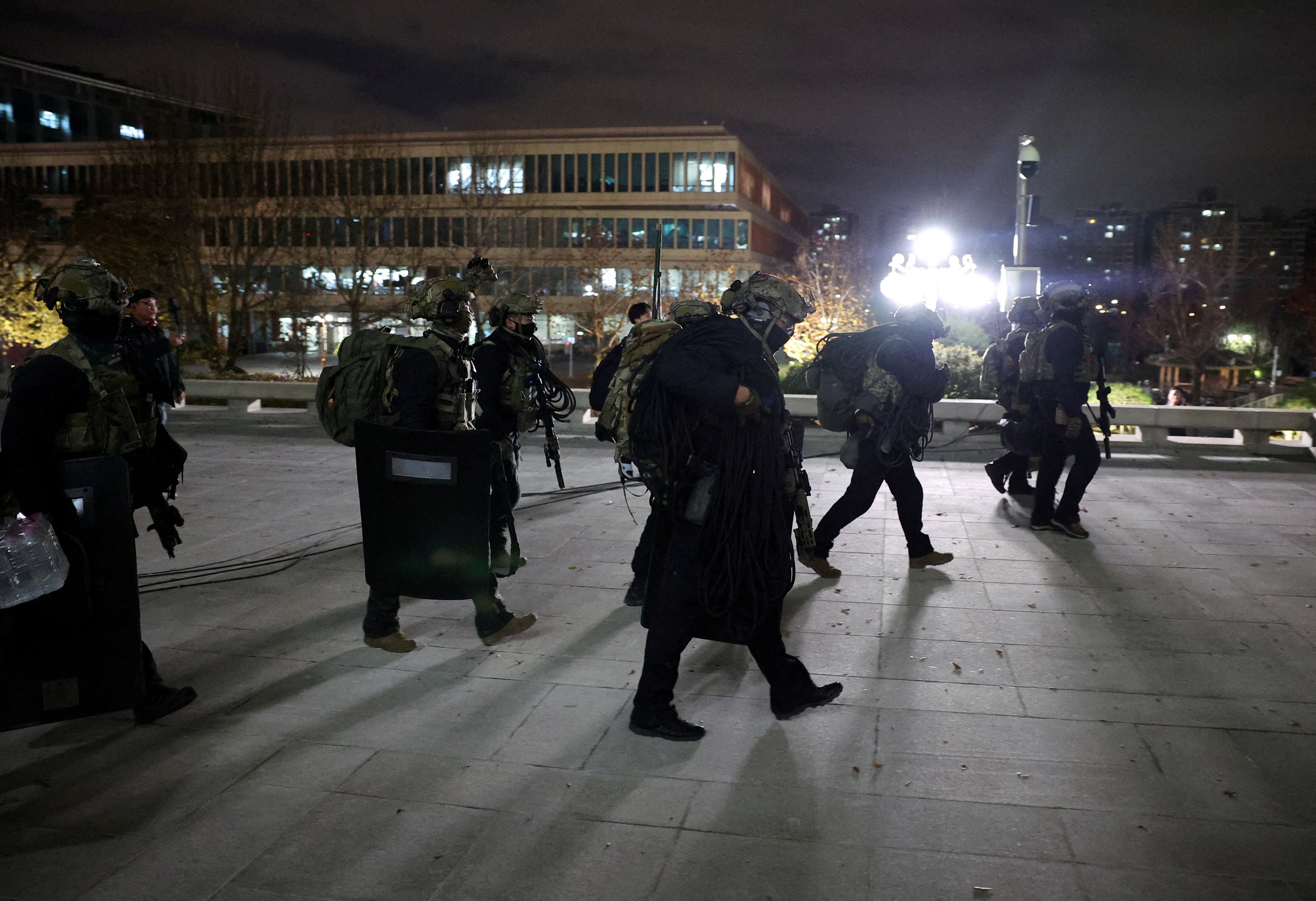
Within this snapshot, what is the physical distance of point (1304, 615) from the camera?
5551 mm

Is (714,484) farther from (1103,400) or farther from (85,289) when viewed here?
(1103,400)

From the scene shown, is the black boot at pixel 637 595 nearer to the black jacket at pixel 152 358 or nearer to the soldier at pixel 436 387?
the soldier at pixel 436 387

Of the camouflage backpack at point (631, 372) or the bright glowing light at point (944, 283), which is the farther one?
the bright glowing light at point (944, 283)

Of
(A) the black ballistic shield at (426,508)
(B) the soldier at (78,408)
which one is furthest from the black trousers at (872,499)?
(B) the soldier at (78,408)

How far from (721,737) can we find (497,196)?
36656mm

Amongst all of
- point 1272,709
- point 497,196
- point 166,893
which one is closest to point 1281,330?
point 497,196

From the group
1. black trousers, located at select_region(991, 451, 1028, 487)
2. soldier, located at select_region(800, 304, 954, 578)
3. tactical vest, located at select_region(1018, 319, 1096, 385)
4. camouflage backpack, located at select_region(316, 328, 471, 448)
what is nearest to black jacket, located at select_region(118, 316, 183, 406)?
camouflage backpack, located at select_region(316, 328, 471, 448)

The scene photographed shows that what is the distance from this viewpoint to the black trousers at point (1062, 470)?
7.54 meters

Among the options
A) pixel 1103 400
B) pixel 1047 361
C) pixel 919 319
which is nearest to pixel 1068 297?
pixel 1047 361

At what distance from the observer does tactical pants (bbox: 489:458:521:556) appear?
553 cm

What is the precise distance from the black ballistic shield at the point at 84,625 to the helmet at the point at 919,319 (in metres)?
4.59

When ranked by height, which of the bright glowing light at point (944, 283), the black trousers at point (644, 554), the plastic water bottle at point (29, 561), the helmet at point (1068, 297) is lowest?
the black trousers at point (644, 554)

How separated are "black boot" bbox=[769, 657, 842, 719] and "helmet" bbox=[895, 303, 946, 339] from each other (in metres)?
2.84

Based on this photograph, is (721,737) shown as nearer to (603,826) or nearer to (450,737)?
(603,826)
